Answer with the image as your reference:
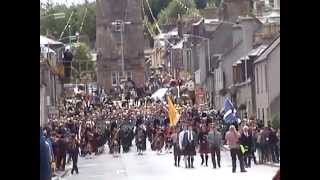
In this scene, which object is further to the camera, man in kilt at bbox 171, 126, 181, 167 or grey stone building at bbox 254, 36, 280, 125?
man in kilt at bbox 171, 126, 181, 167

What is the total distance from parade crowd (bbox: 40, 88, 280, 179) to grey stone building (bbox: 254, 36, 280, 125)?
12cm

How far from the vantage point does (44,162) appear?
35.8 ft

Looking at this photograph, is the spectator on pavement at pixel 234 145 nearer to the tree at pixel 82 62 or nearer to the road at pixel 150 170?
the road at pixel 150 170

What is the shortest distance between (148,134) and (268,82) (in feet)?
3.47

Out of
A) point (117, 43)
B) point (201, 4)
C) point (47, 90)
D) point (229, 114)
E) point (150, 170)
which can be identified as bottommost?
point (150, 170)

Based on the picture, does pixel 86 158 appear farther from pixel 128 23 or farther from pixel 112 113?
pixel 128 23

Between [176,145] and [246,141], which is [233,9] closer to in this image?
[246,141]

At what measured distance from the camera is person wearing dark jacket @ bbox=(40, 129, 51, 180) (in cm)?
1090

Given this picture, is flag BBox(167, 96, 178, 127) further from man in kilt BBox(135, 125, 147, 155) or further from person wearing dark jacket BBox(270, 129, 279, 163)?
person wearing dark jacket BBox(270, 129, 279, 163)

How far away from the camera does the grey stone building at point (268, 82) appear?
1086 cm

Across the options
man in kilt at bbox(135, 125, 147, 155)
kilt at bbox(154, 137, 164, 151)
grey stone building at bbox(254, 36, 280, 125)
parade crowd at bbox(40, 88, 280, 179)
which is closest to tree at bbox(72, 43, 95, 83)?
parade crowd at bbox(40, 88, 280, 179)

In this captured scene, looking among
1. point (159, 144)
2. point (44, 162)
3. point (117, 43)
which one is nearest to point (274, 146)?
point (159, 144)

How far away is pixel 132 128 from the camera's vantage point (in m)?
11.0

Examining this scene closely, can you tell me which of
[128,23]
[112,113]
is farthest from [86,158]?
[128,23]
